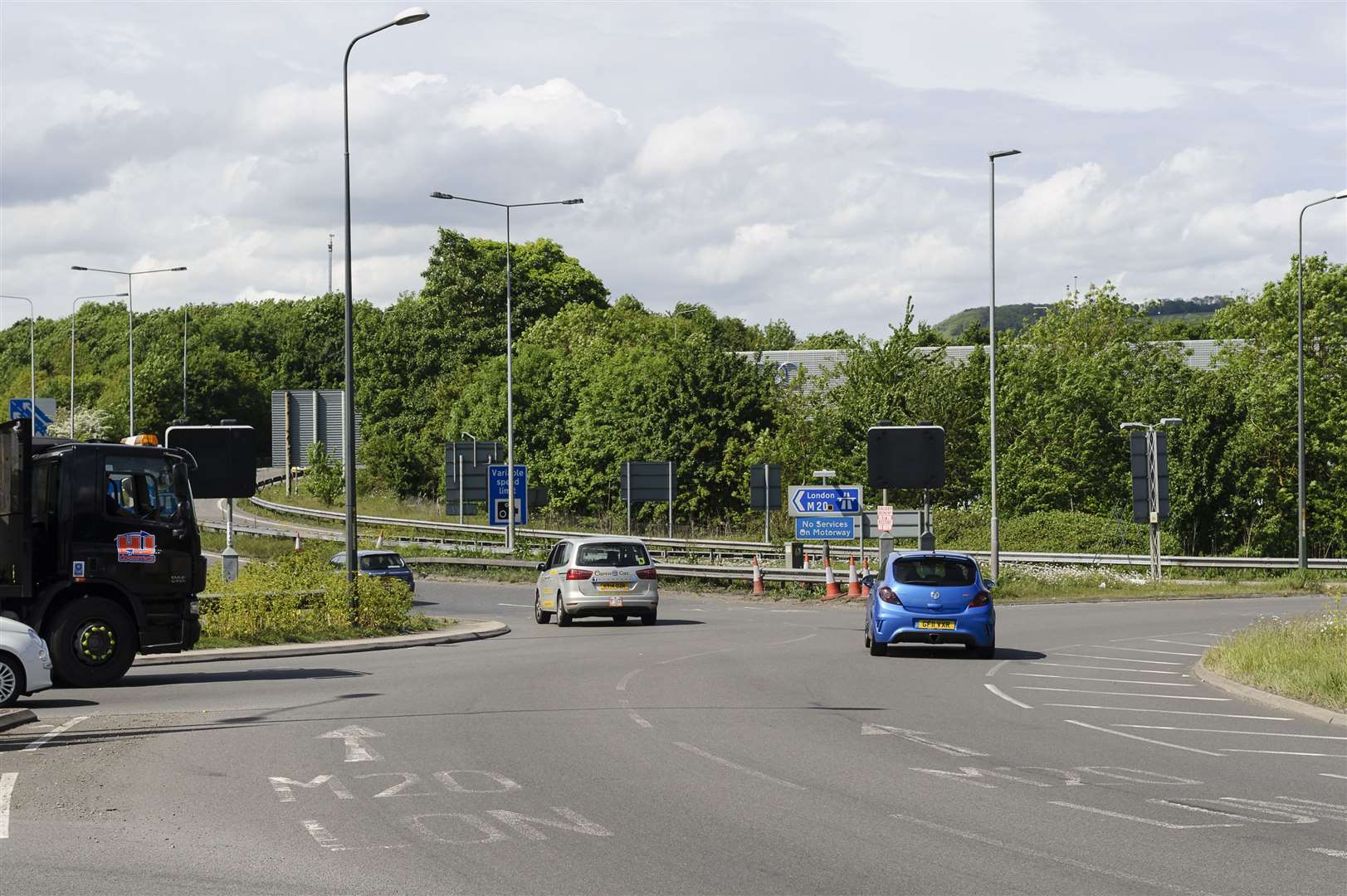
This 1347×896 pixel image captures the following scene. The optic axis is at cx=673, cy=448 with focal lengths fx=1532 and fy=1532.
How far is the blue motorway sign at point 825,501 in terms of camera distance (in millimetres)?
43250

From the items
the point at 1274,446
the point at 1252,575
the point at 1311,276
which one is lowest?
the point at 1252,575

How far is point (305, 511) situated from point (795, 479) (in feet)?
93.2

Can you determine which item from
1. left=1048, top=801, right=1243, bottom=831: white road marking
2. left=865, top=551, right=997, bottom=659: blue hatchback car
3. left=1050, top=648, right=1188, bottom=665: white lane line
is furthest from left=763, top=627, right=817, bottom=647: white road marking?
left=1048, top=801, right=1243, bottom=831: white road marking

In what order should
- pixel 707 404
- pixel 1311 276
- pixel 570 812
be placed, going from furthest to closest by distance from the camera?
pixel 707 404 < pixel 1311 276 < pixel 570 812

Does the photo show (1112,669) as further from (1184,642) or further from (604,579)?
(604,579)

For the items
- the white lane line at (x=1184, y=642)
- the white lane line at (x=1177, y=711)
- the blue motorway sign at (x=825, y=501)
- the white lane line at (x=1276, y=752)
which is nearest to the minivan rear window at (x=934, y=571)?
the white lane line at (x=1177, y=711)

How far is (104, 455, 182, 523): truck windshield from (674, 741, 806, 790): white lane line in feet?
30.1

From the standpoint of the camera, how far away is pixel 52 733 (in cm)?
1394

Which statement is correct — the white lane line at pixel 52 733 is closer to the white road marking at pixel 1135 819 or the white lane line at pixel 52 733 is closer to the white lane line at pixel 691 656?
the white road marking at pixel 1135 819

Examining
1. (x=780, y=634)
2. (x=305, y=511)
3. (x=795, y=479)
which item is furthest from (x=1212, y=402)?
(x=305, y=511)

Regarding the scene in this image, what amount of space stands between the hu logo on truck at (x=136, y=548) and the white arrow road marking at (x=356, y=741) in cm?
603

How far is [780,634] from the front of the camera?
28562 millimetres

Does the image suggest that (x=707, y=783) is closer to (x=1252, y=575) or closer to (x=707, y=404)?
(x=1252, y=575)

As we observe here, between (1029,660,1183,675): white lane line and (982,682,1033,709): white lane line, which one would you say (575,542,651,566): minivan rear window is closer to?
(1029,660,1183,675): white lane line
